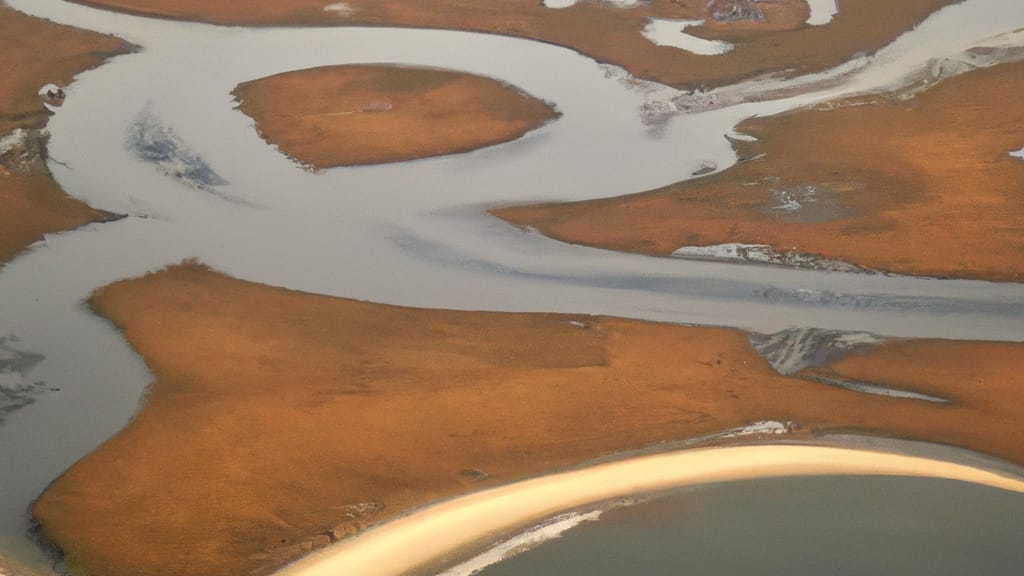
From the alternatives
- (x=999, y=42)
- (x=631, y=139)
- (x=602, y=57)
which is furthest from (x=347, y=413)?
(x=999, y=42)

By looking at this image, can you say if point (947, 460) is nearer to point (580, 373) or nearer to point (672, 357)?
point (672, 357)

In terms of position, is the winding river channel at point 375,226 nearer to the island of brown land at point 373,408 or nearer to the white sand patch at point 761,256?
the white sand patch at point 761,256

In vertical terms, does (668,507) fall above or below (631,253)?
below

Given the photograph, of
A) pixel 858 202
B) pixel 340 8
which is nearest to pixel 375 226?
pixel 858 202

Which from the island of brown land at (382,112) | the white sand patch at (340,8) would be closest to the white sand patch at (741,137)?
the island of brown land at (382,112)

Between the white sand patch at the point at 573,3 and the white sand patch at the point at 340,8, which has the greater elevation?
the white sand patch at the point at 573,3

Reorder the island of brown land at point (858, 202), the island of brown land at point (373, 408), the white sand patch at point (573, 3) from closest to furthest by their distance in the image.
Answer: the island of brown land at point (373, 408) → the island of brown land at point (858, 202) → the white sand patch at point (573, 3)

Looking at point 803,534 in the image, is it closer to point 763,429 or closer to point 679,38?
point 763,429
